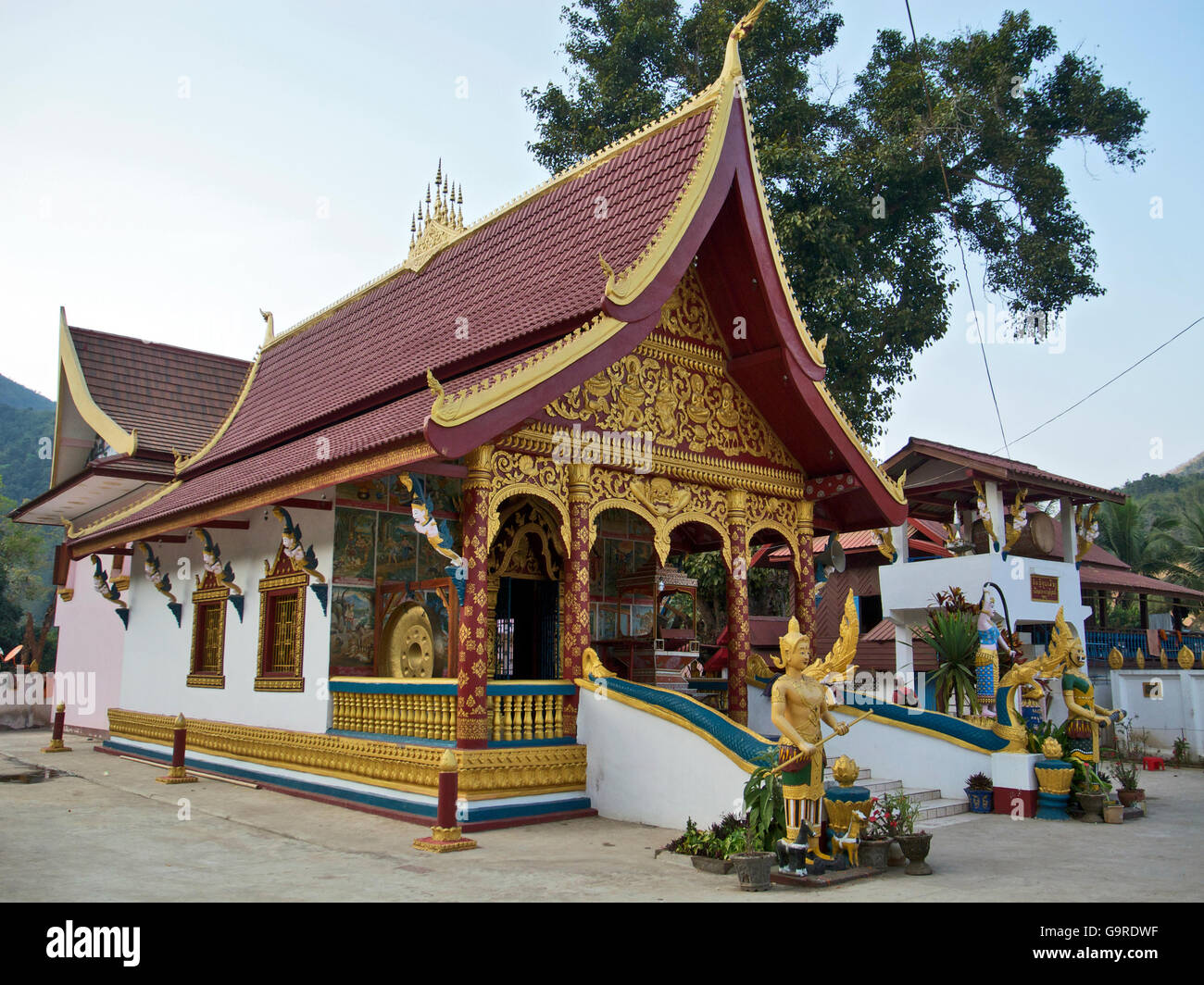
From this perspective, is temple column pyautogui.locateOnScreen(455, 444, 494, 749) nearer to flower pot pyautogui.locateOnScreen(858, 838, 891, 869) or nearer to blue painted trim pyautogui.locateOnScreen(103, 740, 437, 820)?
blue painted trim pyautogui.locateOnScreen(103, 740, 437, 820)

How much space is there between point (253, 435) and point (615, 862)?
384 inches

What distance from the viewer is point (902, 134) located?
25.2 m

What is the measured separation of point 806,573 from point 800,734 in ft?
19.0

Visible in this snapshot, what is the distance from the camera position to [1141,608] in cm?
2444

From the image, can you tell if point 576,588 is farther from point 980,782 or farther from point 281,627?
point 980,782

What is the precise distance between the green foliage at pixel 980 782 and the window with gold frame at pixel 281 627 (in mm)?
7332

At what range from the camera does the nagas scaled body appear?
6938 mm

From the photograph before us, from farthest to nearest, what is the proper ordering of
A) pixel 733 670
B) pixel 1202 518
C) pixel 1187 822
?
pixel 1202 518 → pixel 733 670 → pixel 1187 822

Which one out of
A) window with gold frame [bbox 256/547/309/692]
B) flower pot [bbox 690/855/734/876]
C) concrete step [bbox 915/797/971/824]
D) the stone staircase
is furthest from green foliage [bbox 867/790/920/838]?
window with gold frame [bbox 256/547/309/692]

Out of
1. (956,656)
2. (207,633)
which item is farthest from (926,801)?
(207,633)

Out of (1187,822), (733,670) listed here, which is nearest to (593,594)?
(733,670)

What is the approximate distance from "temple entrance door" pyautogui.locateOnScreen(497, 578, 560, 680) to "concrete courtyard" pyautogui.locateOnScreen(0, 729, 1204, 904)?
129 inches
